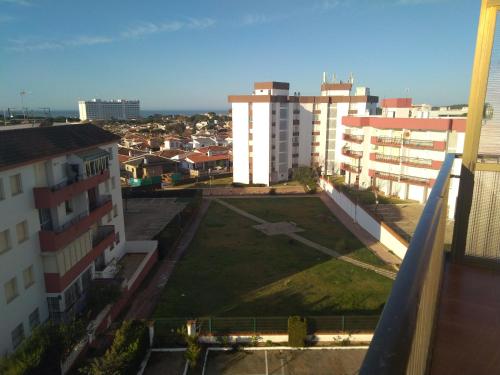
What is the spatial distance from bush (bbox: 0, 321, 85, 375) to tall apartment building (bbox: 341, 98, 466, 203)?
32.5 m

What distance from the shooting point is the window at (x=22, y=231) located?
536 inches

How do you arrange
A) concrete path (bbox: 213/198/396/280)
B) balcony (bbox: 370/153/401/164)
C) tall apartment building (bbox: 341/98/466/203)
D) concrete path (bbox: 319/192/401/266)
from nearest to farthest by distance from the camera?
concrete path (bbox: 213/198/396/280) → concrete path (bbox: 319/192/401/266) → tall apartment building (bbox: 341/98/466/203) → balcony (bbox: 370/153/401/164)

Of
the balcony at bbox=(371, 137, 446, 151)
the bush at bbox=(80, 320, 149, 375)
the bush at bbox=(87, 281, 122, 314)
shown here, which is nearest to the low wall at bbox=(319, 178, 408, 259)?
the balcony at bbox=(371, 137, 446, 151)

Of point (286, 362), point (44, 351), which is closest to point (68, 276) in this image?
point (44, 351)

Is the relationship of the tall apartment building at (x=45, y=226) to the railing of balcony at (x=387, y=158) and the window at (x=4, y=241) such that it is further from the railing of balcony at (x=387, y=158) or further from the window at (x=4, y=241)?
the railing of balcony at (x=387, y=158)

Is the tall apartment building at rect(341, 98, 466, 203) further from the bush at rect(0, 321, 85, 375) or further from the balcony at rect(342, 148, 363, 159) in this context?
the bush at rect(0, 321, 85, 375)

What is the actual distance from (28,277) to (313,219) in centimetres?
2383

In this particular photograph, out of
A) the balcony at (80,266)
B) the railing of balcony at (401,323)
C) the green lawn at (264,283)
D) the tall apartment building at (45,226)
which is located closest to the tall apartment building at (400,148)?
the green lawn at (264,283)

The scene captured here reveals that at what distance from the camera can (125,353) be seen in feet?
40.3

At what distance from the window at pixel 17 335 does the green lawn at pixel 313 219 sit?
18.4 meters

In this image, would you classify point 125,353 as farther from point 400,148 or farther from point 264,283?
point 400,148

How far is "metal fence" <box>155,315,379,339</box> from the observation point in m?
15.1

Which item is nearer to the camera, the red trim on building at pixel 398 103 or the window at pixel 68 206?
the window at pixel 68 206

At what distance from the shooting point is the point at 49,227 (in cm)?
1560
